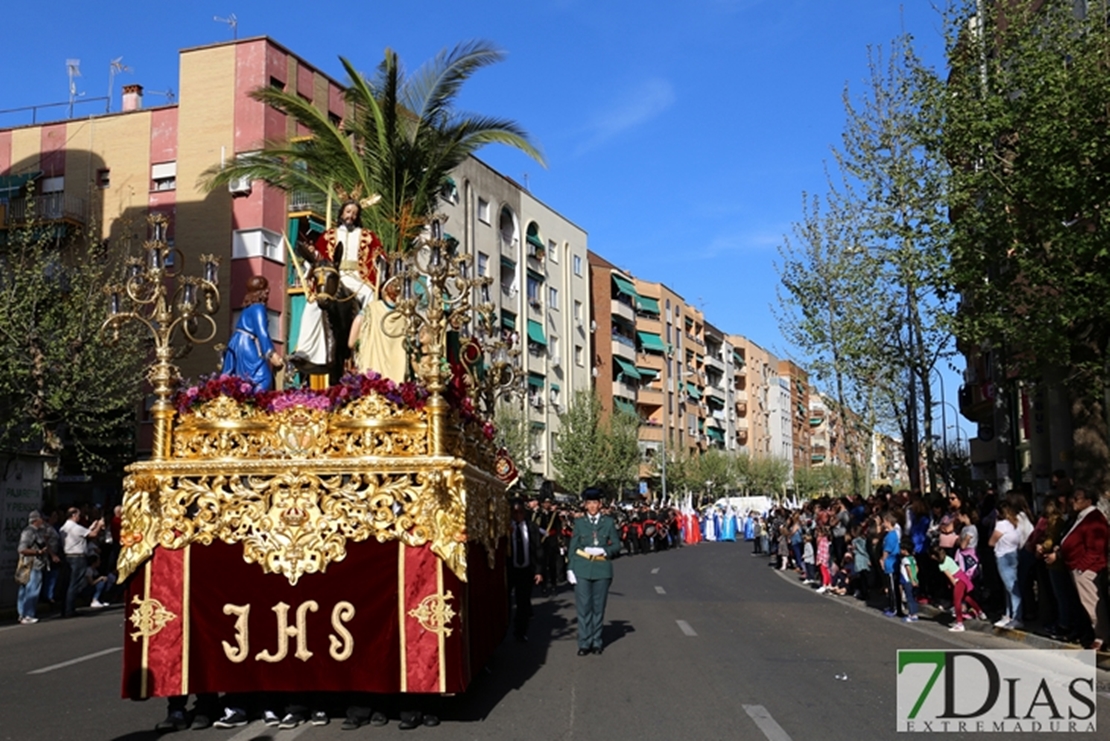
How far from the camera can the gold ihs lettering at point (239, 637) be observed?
864 cm

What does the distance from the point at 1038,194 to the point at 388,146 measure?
8923 millimetres

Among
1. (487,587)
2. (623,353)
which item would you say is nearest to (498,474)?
(487,587)

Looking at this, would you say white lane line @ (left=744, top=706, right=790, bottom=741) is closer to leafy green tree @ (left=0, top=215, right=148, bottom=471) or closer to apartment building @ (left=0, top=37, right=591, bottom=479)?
leafy green tree @ (left=0, top=215, right=148, bottom=471)

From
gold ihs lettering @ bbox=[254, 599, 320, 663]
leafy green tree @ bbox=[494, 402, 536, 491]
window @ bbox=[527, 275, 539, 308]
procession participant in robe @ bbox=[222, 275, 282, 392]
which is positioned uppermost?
window @ bbox=[527, 275, 539, 308]

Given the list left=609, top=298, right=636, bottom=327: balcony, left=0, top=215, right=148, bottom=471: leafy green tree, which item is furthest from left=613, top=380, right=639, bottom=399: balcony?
left=0, top=215, right=148, bottom=471: leafy green tree

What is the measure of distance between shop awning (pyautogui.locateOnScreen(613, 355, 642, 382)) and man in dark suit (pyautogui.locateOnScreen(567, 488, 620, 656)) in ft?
217

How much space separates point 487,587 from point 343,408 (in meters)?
2.69

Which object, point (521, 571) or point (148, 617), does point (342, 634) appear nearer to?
point (148, 617)

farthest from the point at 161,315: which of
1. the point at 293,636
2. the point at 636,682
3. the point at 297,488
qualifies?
the point at 636,682

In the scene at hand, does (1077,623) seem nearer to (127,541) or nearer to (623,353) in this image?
(127,541)

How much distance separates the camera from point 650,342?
85.6m

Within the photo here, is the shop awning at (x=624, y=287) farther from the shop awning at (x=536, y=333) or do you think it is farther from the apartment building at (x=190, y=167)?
the apartment building at (x=190, y=167)

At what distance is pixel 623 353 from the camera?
80000 mm

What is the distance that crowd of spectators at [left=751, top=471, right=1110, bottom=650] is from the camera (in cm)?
1319
